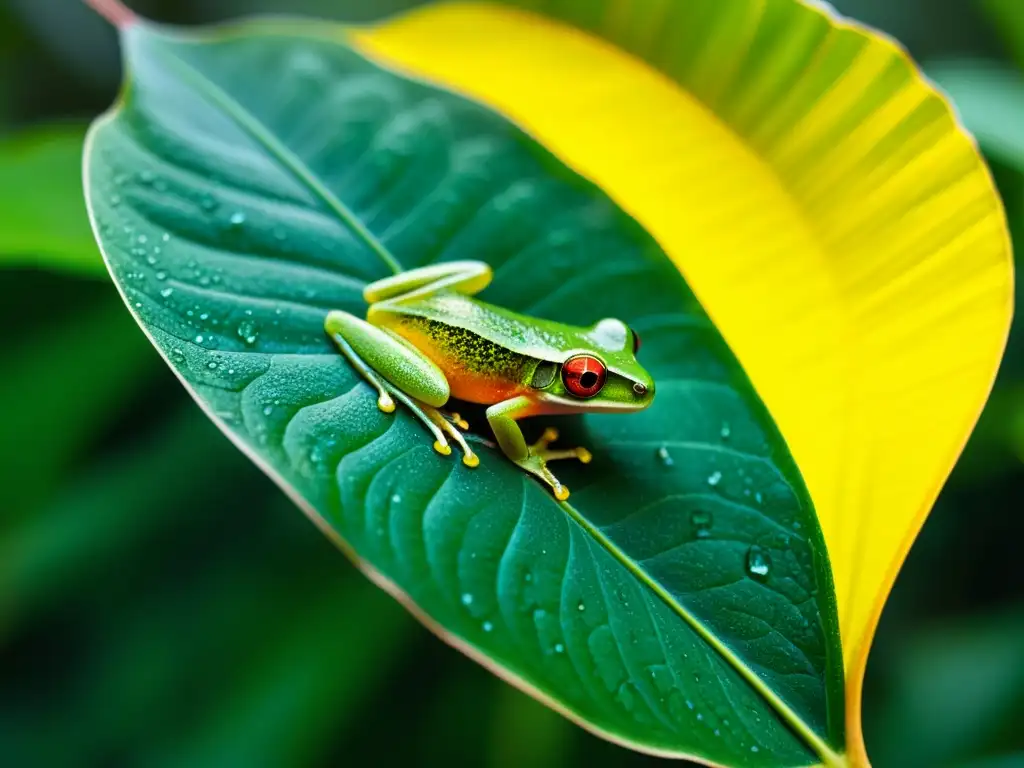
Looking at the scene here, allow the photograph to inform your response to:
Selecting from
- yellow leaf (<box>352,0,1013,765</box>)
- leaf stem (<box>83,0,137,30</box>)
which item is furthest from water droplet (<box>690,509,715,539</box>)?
leaf stem (<box>83,0,137,30</box>)

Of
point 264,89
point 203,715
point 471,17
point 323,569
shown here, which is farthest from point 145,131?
point 203,715

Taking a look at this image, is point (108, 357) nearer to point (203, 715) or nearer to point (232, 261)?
point (203, 715)

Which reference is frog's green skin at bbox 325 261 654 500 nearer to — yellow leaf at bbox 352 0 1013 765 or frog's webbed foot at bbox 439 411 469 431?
frog's webbed foot at bbox 439 411 469 431

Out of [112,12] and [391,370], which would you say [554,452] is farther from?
[112,12]

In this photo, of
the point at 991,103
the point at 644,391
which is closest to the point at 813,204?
the point at 644,391

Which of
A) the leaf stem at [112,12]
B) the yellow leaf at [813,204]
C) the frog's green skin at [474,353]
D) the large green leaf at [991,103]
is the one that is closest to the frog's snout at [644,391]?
the frog's green skin at [474,353]
